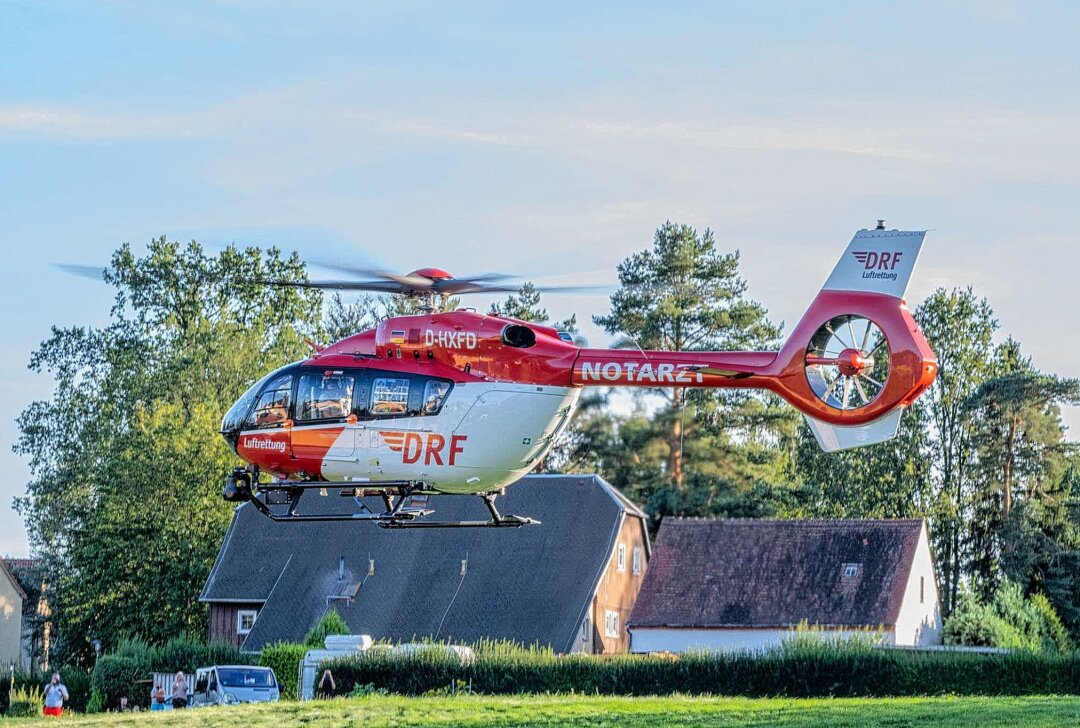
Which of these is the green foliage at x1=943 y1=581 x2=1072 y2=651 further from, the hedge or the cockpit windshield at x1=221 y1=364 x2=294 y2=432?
the cockpit windshield at x1=221 y1=364 x2=294 y2=432

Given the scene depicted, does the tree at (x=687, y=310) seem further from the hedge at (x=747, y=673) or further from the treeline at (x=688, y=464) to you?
the hedge at (x=747, y=673)

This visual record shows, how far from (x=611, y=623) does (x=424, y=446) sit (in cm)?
2934

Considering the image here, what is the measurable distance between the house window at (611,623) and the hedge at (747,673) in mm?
11629

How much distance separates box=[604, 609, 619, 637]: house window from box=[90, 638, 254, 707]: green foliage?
40.5 feet

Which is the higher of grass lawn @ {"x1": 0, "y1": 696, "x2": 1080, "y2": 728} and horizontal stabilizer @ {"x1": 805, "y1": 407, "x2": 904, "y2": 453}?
horizontal stabilizer @ {"x1": 805, "y1": 407, "x2": 904, "y2": 453}

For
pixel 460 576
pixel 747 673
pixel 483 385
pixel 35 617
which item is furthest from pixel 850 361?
pixel 35 617

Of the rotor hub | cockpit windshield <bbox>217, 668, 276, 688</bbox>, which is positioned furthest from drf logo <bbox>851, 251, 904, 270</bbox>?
cockpit windshield <bbox>217, 668, 276, 688</bbox>


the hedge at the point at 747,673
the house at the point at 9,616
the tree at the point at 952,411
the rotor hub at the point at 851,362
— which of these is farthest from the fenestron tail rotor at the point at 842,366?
the house at the point at 9,616

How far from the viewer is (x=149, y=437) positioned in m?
63.1

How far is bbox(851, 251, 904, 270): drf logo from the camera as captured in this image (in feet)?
85.0

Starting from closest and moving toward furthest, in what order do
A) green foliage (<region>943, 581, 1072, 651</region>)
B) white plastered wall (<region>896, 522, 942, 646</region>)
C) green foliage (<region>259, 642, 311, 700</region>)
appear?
green foliage (<region>259, 642, 311, 700</region>) < white plastered wall (<region>896, 522, 942, 646</region>) < green foliage (<region>943, 581, 1072, 651</region>)

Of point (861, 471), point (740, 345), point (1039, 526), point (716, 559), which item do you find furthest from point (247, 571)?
point (1039, 526)

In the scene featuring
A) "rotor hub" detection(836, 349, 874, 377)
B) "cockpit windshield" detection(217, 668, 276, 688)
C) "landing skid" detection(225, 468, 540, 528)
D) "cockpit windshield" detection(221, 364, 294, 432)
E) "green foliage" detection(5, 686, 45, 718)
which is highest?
"rotor hub" detection(836, 349, 874, 377)

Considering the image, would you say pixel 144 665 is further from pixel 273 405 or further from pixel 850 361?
pixel 850 361
